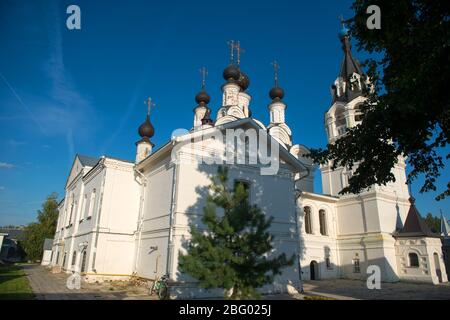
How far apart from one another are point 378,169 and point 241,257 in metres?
5.79

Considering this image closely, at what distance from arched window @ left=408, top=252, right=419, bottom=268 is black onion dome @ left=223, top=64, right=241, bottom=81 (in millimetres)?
20444

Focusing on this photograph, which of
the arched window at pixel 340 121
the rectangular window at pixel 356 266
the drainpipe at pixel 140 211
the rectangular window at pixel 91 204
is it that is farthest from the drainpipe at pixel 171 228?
the arched window at pixel 340 121

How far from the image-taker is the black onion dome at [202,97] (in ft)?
110

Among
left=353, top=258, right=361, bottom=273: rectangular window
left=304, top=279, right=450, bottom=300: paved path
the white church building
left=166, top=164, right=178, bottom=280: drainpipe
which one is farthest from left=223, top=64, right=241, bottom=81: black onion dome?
left=304, top=279, right=450, bottom=300: paved path

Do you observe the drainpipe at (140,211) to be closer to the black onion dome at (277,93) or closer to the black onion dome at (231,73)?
the black onion dome at (231,73)

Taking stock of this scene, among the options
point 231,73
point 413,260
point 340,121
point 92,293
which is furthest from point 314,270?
point 231,73

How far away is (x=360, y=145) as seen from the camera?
1013 cm

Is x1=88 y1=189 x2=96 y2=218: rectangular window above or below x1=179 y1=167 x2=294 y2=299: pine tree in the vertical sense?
above

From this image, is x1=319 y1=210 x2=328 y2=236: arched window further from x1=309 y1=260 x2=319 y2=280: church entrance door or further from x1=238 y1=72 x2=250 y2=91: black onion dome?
x1=238 y1=72 x2=250 y2=91: black onion dome

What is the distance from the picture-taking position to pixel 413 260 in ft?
75.4

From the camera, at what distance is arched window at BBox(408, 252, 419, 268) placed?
2272cm

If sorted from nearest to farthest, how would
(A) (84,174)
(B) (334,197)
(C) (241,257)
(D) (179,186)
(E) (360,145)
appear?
(C) (241,257)
(E) (360,145)
(D) (179,186)
(A) (84,174)
(B) (334,197)
